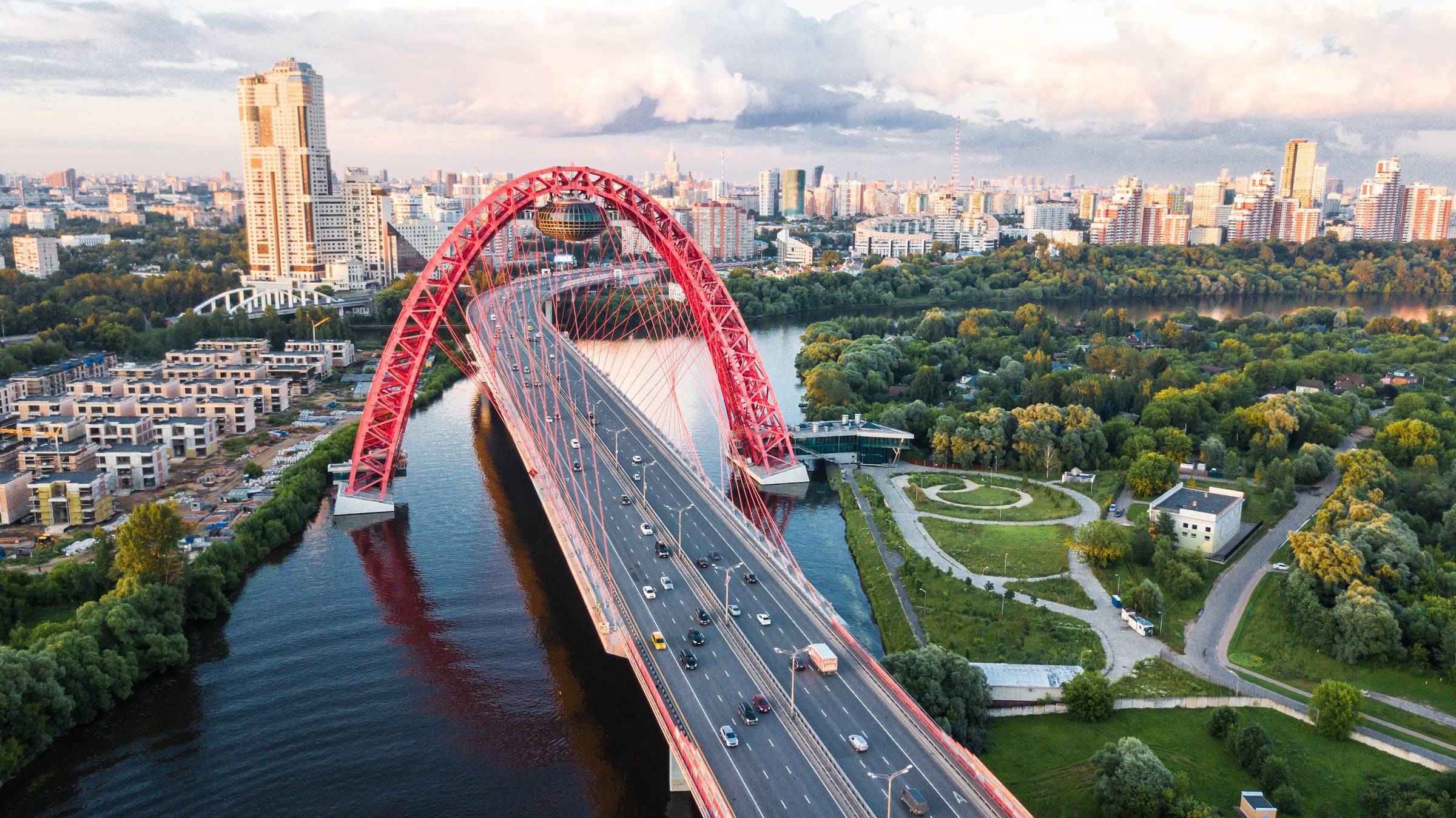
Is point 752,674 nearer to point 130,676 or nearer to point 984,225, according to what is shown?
point 130,676

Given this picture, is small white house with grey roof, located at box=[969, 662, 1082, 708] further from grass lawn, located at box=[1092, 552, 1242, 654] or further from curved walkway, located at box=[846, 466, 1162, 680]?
grass lawn, located at box=[1092, 552, 1242, 654]

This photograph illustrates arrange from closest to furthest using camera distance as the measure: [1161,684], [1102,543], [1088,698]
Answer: [1088,698]
[1161,684]
[1102,543]

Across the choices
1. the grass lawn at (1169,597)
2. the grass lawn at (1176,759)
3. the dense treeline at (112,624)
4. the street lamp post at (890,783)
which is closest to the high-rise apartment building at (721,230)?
the grass lawn at (1169,597)

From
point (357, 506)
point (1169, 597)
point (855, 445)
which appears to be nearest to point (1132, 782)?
point (1169, 597)

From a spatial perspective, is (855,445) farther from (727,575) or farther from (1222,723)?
(1222,723)

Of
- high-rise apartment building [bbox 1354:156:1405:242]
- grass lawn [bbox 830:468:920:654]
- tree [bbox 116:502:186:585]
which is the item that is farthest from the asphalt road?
high-rise apartment building [bbox 1354:156:1405:242]

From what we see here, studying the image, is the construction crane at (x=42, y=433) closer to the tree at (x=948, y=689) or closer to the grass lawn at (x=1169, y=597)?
the tree at (x=948, y=689)
